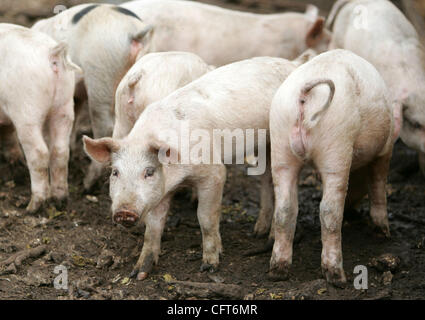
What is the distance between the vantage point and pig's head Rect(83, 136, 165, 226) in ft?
15.6

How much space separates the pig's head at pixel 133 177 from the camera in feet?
15.6

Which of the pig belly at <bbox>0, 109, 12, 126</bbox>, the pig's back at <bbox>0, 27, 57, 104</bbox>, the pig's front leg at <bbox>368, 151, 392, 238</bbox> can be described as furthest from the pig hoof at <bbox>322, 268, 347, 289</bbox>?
the pig belly at <bbox>0, 109, 12, 126</bbox>

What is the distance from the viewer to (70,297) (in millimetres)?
4930

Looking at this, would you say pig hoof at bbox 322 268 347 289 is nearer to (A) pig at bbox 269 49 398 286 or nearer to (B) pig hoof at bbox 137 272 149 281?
(A) pig at bbox 269 49 398 286

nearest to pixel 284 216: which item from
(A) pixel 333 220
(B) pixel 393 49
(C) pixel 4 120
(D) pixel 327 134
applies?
(A) pixel 333 220

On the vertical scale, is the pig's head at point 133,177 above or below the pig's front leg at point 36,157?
above

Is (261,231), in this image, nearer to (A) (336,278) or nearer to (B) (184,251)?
(B) (184,251)

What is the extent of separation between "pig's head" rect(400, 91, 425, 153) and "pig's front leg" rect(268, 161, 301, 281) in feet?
5.74

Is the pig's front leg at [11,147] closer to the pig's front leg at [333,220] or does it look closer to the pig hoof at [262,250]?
the pig hoof at [262,250]

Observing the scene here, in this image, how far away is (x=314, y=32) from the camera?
7781 mm

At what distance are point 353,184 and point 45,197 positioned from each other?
254cm

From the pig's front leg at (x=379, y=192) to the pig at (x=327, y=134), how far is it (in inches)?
16.0

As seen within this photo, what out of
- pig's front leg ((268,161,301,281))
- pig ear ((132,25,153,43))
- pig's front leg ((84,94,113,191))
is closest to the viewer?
pig's front leg ((268,161,301,281))

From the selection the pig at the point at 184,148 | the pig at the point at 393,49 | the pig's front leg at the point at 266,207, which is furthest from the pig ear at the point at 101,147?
the pig at the point at 393,49
